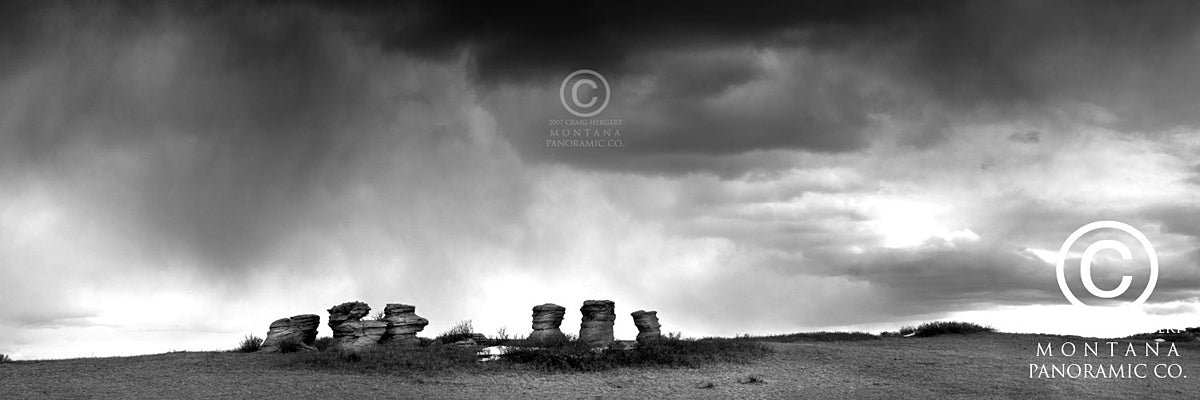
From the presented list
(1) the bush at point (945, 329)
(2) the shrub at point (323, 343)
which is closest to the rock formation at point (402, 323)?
(2) the shrub at point (323, 343)

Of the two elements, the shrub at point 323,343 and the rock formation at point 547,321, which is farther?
the rock formation at point 547,321

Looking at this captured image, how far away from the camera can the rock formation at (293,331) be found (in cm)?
2688

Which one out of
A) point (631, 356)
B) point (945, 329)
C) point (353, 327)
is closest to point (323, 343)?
point (353, 327)

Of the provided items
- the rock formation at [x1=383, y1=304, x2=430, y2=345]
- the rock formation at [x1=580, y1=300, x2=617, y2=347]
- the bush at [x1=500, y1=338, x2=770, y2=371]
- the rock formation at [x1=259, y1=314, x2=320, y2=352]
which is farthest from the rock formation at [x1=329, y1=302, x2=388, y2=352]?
the rock formation at [x1=580, y1=300, x2=617, y2=347]

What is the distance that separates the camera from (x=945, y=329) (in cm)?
3316

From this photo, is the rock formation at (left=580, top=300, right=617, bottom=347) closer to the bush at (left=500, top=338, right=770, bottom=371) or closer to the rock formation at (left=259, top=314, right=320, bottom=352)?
the bush at (left=500, top=338, right=770, bottom=371)

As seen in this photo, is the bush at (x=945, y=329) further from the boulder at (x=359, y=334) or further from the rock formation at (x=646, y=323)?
the boulder at (x=359, y=334)

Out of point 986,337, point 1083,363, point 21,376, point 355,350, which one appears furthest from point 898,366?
point 21,376

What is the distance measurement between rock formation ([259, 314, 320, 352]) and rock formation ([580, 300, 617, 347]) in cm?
789

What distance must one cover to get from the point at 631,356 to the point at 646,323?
4.44 m

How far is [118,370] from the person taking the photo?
22.5 meters

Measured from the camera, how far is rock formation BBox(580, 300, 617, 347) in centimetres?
2773

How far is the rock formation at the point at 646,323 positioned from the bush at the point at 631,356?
2.41 metres

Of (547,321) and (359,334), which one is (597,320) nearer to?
(547,321)
